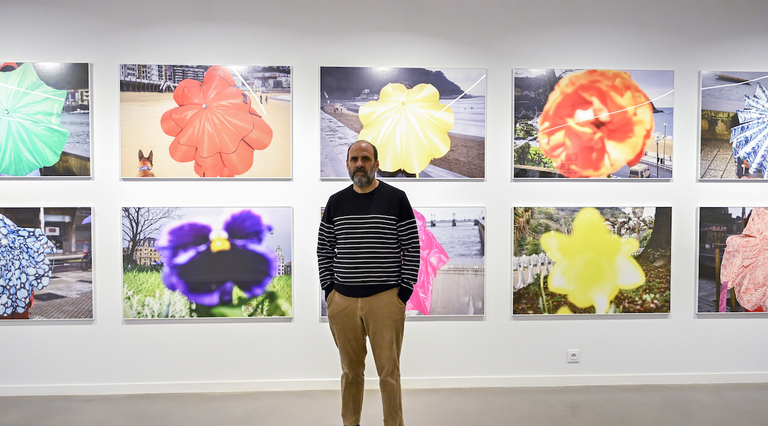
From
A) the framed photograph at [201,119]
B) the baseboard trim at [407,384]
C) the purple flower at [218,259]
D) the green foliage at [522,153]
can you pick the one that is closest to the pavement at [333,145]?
the framed photograph at [201,119]

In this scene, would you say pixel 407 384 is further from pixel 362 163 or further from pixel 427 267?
pixel 362 163

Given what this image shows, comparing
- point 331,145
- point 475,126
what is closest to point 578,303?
point 475,126

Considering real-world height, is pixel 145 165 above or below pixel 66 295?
above

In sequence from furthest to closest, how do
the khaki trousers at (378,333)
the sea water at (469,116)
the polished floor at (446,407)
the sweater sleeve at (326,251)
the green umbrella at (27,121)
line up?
the sea water at (469,116), the green umbrella at (27,121), the polished floor at (446,407), the sweater sleeve at (326,251), the khaki trousers at (378,333)

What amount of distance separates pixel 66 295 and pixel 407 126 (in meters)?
2.72

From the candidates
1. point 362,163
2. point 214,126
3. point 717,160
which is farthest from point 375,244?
point 717,160

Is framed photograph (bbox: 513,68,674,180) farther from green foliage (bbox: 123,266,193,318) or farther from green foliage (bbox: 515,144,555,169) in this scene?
green foliage (bbox: 123,266,193,318)

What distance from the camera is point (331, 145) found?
3.31 metres

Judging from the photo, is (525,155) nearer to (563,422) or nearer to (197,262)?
(563,422)

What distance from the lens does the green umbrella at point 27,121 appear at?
321cm

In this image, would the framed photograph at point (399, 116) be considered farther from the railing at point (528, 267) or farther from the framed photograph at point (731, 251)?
the framed photograph at point (731, 251)

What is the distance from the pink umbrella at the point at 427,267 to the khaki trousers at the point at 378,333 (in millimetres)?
864

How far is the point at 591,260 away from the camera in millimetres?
3398

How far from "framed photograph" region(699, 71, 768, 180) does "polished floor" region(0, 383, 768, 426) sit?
161 cm
